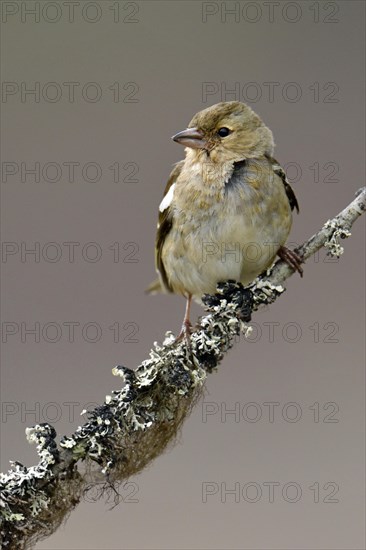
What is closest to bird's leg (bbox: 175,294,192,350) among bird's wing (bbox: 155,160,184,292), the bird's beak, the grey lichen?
bird's wing (bbox: 155,160,184,292)

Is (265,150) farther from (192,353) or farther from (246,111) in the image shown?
(192,353)

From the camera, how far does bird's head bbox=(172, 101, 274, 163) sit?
9.63 feet

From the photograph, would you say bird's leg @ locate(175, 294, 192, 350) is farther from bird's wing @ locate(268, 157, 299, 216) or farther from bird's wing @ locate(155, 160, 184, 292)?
bird's wing @ locate(268, 157, 299, 216)

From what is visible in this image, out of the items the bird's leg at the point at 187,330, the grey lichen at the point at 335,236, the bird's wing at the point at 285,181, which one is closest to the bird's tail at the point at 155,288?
the bird's leg at the point at 187,330

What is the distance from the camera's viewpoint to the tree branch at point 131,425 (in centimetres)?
199

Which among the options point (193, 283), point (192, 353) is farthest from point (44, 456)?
point (193, 283)

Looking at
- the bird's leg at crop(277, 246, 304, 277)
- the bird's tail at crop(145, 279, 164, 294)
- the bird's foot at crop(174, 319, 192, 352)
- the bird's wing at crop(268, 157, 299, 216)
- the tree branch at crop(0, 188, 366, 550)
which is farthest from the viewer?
the bird's tail at crop(145, 279, 164, 294)

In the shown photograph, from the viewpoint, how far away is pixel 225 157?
9.63ft

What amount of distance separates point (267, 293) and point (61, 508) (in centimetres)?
82

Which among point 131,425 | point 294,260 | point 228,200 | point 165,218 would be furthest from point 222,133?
point 131,425

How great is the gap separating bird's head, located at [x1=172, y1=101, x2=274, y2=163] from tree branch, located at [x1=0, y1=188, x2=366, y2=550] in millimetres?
628

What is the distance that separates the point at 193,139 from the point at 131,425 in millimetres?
1180

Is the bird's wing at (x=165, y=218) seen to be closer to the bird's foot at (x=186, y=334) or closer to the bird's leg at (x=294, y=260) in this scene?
the bird's foot at (x=186, y=334)

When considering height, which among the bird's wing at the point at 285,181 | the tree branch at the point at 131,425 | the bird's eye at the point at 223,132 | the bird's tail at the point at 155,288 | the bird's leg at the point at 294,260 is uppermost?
the bird's eye at the point at 223,132
